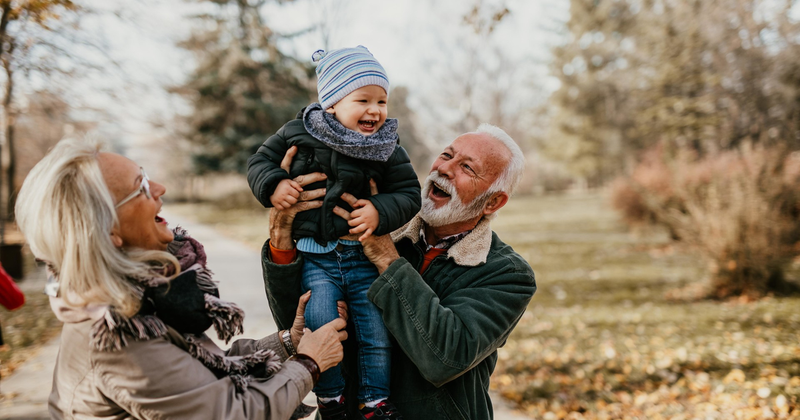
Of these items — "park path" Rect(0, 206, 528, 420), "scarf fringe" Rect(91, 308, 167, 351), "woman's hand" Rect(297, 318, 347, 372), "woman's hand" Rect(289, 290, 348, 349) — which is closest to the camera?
"scarf fringe" Rect(91, 308, 167, 351)

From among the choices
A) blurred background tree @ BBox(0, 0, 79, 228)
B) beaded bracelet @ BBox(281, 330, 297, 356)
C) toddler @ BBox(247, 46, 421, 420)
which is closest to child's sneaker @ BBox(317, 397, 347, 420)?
toddler @ BBox(247, 46, 421, 420)

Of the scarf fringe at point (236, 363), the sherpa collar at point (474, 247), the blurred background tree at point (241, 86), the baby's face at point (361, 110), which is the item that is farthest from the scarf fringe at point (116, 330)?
the blurred background tree at point (241, 86)

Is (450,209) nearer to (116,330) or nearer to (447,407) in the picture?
(447,407)

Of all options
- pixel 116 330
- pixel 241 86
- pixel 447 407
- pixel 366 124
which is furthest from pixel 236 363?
pixel 241 86

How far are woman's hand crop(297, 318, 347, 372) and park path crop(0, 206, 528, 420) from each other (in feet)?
1.34

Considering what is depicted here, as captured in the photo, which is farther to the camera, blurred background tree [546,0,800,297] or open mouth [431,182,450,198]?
blurred background tree [546,0,800,297]

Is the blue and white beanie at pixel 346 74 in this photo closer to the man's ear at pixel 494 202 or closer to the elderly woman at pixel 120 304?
the man's ear at pixel 494 202

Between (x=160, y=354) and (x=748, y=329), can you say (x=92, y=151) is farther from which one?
(x=748, y=329)

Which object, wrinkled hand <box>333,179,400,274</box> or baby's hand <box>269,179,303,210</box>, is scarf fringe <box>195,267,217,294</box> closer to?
baby's hand <box>269,179,303,210</box>

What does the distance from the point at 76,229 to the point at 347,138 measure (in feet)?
3.22

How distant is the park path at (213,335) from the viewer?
4781mm

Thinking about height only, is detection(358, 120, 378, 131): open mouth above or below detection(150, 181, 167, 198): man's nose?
above

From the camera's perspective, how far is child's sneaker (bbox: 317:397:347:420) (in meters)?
2.04

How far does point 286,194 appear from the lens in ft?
6.43
